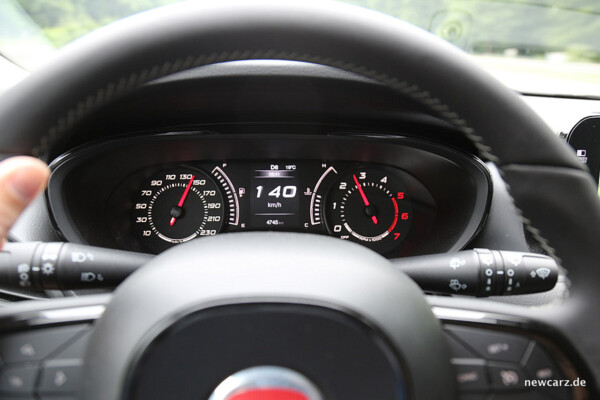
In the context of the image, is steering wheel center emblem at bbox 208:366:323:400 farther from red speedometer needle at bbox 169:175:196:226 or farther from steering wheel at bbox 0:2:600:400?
red speedometer needle at bbox 169:175:196:226

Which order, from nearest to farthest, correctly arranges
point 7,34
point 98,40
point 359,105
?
point 98,40
point 359,105
point 7,34

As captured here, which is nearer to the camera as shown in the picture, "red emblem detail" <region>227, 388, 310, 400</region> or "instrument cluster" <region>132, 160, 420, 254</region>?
"red emblem detail" <region>227, 388, 310, 400</region>

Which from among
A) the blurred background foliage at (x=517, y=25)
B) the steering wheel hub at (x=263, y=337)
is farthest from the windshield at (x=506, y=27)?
the steering wheel hub at (x=263, y=337)

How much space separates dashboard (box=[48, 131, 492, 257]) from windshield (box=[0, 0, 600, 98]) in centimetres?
56

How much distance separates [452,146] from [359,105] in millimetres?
329

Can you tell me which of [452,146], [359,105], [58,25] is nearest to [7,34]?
[58,25]

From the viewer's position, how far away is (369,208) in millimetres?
2084

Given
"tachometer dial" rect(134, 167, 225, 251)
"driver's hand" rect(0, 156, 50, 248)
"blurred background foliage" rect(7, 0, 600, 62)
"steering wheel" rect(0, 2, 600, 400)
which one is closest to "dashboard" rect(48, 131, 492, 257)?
"tachometer dial" rect(134, 167, 225, 251)

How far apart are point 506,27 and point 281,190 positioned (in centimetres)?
120

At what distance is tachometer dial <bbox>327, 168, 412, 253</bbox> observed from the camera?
82.3 inches

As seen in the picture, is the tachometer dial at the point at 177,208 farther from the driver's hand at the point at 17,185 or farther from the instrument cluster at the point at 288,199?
the driver's hand at the point at 17,185

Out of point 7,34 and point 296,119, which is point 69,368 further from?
point 7,34

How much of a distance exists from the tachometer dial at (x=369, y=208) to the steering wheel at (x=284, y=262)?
129 cm

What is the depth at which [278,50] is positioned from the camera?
779 millimetres
